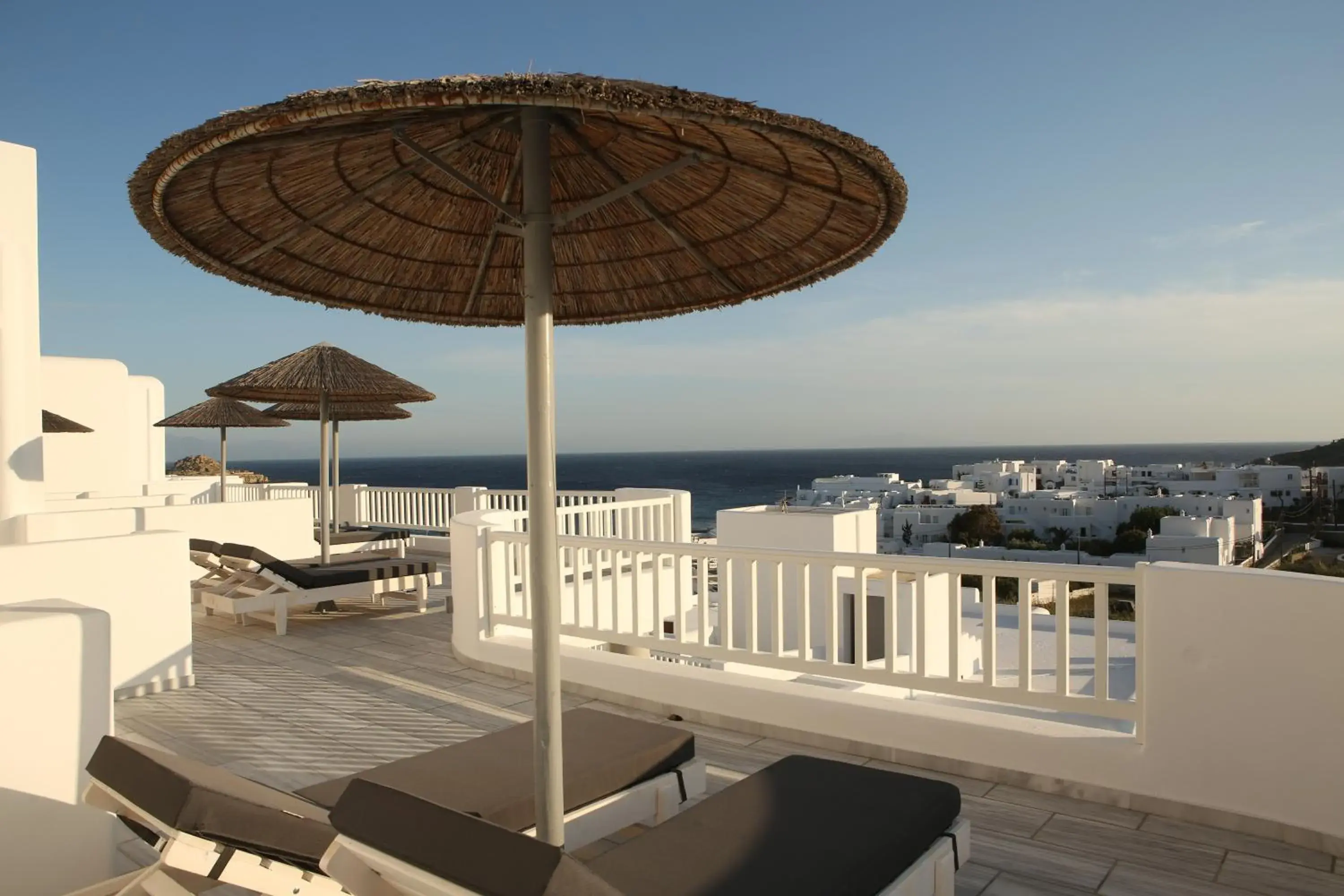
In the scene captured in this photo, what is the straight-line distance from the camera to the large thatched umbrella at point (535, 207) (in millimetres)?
1736

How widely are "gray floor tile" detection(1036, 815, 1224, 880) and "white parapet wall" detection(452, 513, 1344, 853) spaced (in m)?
0.26

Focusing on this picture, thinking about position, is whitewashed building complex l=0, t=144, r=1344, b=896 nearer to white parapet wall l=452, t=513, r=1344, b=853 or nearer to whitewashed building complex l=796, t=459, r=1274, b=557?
white parapet wall l=452, t=513, r=1344, b=853

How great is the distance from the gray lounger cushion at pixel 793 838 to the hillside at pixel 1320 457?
31522mm

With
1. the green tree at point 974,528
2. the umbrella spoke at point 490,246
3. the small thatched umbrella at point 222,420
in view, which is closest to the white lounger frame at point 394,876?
the umbrella spoke at point 490,246

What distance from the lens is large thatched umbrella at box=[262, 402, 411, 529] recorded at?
11.5 m

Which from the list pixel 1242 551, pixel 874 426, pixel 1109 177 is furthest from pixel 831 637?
pixel 874 426

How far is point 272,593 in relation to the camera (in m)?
7.37

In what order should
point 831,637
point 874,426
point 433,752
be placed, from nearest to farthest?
point 433,752 < point 831,637 < point 874,426

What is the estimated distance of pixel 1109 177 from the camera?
141 feet

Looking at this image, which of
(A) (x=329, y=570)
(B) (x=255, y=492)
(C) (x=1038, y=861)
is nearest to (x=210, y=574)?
(A) (x=329, y=570)

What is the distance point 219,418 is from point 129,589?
361 inches

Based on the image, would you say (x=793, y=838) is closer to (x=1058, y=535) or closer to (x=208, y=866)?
(x=208, y=866)

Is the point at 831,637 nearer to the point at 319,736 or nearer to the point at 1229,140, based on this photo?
the point at 319,736

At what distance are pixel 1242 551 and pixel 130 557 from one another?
934 inches
